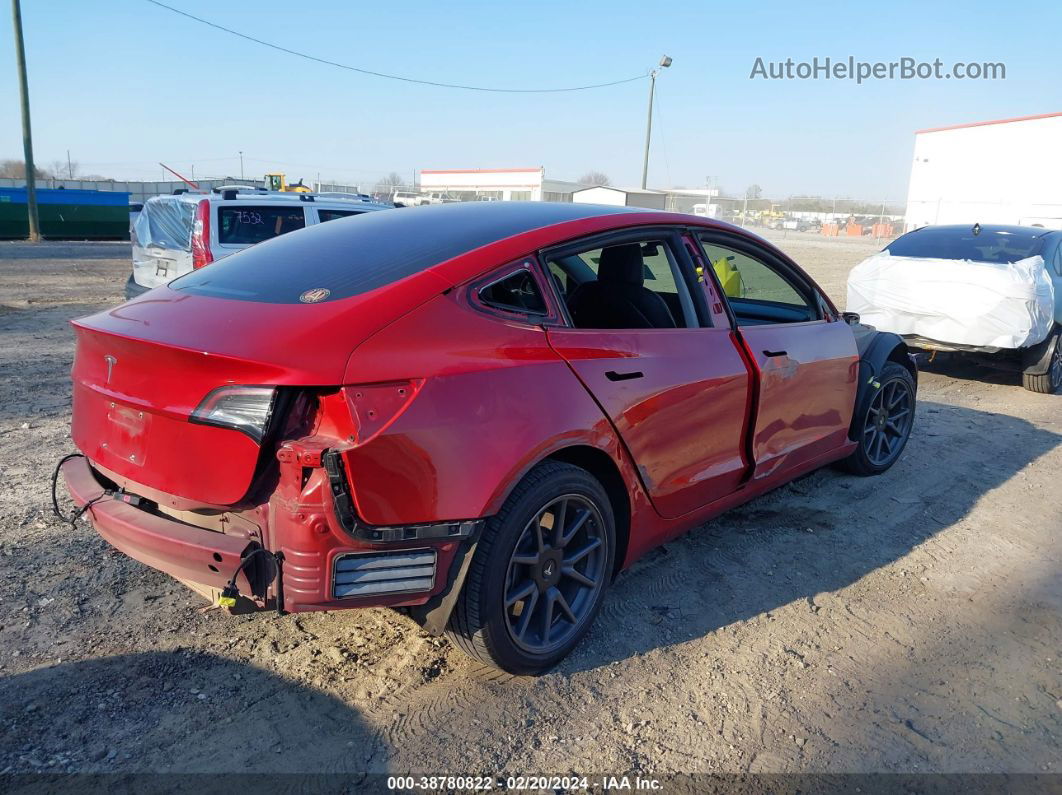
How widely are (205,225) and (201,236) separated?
0.15 meters

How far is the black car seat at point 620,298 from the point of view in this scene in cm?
354

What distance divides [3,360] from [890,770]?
7.93 metres

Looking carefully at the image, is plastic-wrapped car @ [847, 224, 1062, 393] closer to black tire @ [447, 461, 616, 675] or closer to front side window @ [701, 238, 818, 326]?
front side window @ [701, 238, 818, 326]

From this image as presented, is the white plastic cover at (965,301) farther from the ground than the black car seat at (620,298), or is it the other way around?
the black car seat at (620,298)

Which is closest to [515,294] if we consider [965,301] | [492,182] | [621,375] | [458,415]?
[621,375]

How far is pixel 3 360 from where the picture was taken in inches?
293

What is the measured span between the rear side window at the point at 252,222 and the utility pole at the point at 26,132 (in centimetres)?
1820

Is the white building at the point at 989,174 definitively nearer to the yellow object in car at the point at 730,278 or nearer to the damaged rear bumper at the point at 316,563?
the yellow object in car at the point at 730,278

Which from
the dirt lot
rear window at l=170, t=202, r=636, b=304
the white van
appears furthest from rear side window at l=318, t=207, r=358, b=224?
rear window at l=170, t=202, r=636, b=304

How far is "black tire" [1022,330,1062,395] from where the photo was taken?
26.3ft

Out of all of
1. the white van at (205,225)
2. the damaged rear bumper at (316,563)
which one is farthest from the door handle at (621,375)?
the white van at (205,225)

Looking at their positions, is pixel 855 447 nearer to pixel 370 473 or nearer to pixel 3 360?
pixel 370 473

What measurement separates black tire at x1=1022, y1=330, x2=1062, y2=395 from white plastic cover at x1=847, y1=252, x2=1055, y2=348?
31cm

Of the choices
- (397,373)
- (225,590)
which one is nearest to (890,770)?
(397,373)
